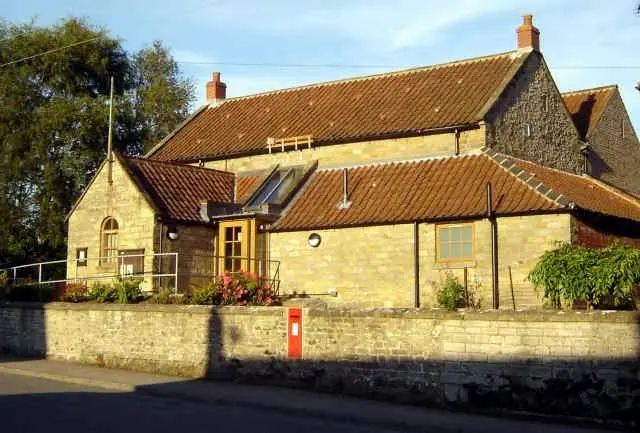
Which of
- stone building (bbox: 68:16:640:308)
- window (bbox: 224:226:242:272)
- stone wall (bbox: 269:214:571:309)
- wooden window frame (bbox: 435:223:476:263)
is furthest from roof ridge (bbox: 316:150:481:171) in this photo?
window (bbox: 224:226:242:272)

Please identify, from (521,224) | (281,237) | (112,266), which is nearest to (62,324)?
(112,266)

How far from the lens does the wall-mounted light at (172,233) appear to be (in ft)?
84.6

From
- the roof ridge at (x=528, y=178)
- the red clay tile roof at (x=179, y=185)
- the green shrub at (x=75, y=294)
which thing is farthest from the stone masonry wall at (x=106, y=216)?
the roof ridge at (x=528, y=178)

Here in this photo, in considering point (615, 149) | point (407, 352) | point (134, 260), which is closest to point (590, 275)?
point (407, 352)

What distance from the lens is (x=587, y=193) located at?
25.3 meters

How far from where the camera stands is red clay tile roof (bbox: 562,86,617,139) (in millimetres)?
33000

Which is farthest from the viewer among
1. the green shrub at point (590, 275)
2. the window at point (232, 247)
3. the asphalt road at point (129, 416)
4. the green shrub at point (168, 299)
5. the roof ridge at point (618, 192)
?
the roof ridge at point (618, 192)

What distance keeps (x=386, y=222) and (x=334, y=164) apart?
5212mm

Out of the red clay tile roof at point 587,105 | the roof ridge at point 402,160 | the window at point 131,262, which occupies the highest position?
the red clay tile roof at point 587,105

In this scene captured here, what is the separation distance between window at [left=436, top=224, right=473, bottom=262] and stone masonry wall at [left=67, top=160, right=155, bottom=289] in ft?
29.5

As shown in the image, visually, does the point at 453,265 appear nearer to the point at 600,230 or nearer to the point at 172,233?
the point at 600,230

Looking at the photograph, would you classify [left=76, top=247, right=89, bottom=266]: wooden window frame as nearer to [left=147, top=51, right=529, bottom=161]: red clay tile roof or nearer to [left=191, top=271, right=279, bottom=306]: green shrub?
[left=147, top=51, right=529, bottom=161]: red clay tile roof

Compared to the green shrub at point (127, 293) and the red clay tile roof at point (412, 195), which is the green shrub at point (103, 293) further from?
the red clay tile roof at point (412, 195)

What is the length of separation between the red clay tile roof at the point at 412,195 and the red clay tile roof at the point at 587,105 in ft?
32.3
